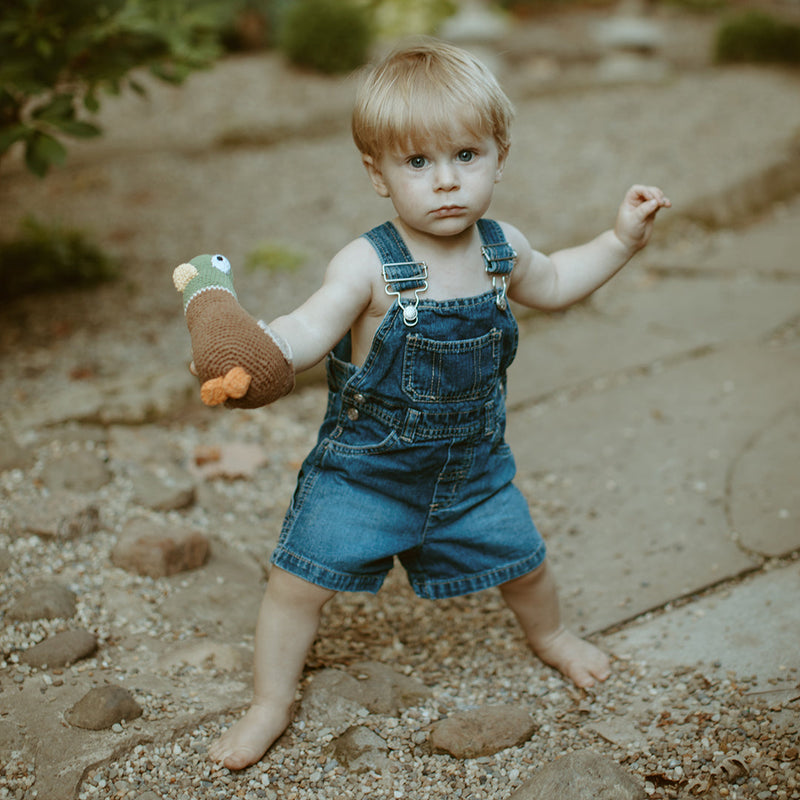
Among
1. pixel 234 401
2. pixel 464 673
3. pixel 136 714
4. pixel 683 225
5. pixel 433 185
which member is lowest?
pixel 464 673

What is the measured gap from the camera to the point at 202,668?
1.92 m

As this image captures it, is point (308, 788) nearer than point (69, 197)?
Yes

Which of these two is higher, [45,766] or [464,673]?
[45,766]

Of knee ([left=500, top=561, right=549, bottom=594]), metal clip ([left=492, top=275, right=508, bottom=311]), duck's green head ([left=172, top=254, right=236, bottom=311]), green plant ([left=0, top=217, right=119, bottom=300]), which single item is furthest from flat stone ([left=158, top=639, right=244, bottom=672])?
green plant ([left=0, top=217, right=119, bottom=300])

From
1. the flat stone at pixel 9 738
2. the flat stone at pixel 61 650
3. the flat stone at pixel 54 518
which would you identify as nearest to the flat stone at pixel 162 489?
the flat stone at pixel 54 518

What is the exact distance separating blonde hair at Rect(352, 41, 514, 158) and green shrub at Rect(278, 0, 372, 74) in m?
5.28

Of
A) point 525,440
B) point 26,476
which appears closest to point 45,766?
point 26,476

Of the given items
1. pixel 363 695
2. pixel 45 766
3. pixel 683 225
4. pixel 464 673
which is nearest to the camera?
pixel 45 766

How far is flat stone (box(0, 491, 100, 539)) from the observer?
224 centimetres

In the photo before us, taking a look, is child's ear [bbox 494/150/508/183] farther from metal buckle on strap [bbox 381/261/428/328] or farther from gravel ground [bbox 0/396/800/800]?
gravel ground [bbox 0/396/800/800]

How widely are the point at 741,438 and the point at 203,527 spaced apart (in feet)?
5.18

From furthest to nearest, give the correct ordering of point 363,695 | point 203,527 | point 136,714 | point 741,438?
point 741,438, point 203,527, point 363,695, point 136,714

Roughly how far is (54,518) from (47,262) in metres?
1.72

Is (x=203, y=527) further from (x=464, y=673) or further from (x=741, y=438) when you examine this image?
(x=741, y=438)
